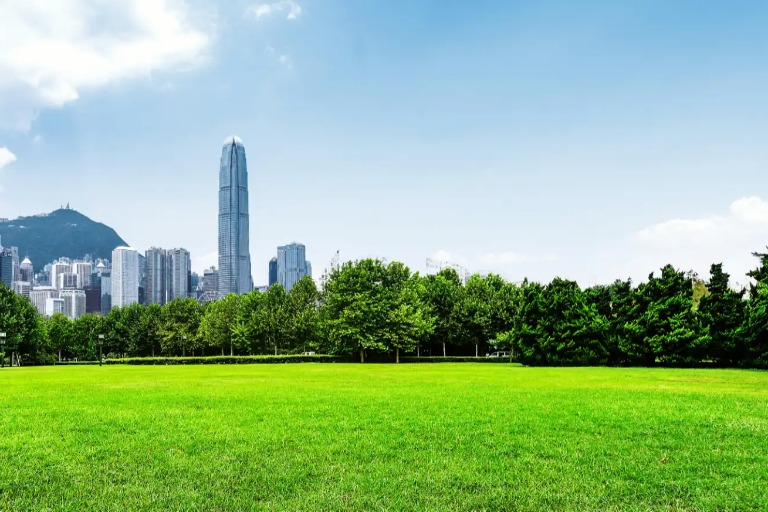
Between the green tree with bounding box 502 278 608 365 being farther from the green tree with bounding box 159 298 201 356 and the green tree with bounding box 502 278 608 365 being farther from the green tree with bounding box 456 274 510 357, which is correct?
the green tree with bounding box 159 298 201 356

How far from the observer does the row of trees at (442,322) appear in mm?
36406

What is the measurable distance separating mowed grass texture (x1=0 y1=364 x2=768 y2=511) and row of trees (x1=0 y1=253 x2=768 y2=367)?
25.0 meters

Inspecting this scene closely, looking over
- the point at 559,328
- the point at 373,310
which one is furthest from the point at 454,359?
the point at 559,328

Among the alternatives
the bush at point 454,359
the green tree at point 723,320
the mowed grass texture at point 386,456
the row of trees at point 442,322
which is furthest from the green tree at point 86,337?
the green tree at point 723,320

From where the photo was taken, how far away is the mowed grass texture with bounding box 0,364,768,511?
652cm

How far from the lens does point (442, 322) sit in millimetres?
62031

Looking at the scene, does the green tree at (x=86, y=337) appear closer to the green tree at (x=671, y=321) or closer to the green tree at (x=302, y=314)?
the green tree at (x=302, y=314)

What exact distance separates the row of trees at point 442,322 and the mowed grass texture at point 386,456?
82.0 ft

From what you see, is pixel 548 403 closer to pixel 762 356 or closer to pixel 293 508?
pixel 293 508

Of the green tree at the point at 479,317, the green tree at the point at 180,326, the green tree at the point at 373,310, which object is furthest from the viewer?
the green tree at the point at 180,326

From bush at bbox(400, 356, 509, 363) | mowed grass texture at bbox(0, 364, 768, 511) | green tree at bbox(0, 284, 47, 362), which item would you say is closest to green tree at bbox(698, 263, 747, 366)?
bush at bbox(400, 356, 509, 363)

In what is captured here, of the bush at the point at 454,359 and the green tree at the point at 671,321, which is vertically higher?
the green tree at the point at 671,321

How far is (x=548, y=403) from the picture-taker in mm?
14273

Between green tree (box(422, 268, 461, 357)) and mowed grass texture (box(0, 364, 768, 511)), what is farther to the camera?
green tree (box(422, 268, 461, 357))
